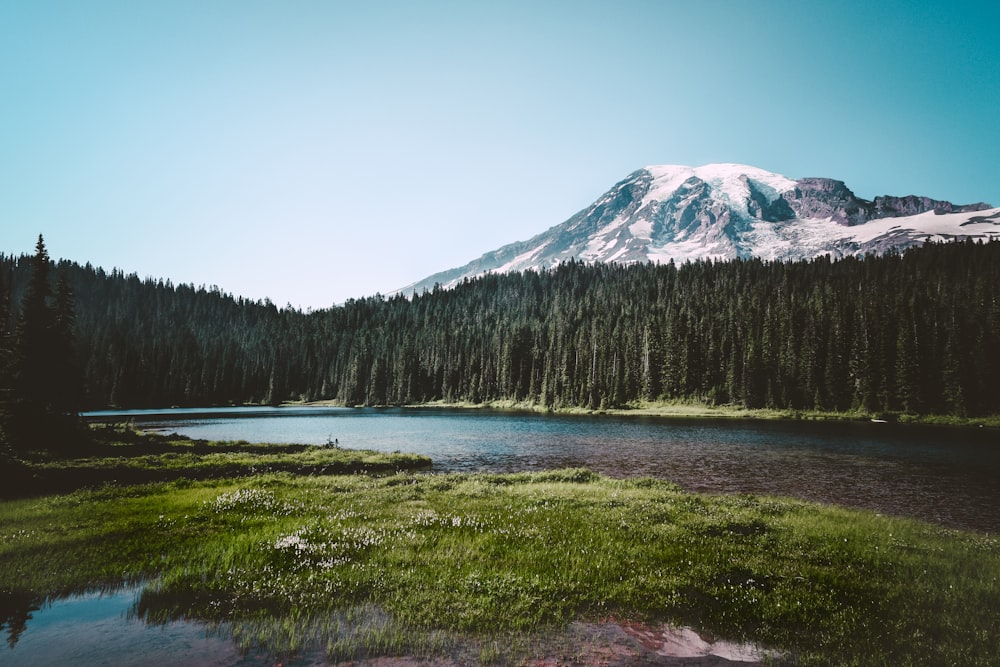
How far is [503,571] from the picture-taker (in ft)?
46.2

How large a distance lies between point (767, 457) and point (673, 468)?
46.5 feet

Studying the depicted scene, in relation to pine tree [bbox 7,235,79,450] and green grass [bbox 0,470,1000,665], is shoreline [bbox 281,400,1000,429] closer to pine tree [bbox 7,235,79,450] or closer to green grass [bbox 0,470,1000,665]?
green grass [bbox 0,470,1000,665]

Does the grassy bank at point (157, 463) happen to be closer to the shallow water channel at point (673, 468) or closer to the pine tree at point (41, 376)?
the pine tree at point (41, 376)

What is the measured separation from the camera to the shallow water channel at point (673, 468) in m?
9.94

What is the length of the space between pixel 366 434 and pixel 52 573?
62.4 meters

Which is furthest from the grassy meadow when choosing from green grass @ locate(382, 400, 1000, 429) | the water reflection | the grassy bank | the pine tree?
green grass @ locate(382, 400, 1000, 429)

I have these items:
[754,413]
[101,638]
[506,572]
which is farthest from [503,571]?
[754,413]

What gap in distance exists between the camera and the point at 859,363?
378 ft

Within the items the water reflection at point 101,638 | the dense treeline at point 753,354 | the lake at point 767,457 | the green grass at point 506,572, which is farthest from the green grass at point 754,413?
the water reflection at point 101,638

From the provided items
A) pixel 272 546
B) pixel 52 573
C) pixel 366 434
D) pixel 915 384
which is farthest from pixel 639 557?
pixel 915 384

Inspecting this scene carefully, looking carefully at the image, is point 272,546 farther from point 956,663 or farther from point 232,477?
point 232,477

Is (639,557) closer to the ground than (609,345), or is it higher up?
closer to the ground

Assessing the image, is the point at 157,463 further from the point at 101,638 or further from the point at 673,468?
the point at 673,468

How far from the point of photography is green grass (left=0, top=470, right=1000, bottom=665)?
1076 cm
